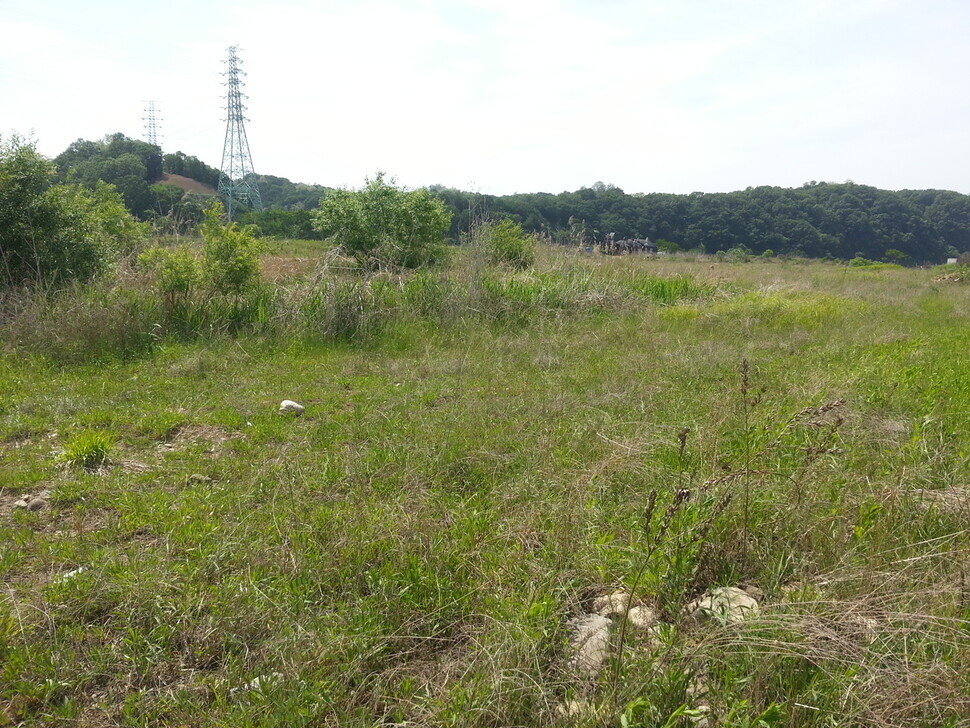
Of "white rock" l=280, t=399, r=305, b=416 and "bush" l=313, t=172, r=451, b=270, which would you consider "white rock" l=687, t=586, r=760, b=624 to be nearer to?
"white rock" l=280, t=399, r=305, b=416

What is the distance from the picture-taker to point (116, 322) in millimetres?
7305

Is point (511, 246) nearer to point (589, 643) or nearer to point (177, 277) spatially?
point (177, 277)

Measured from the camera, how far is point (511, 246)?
13.6 metres

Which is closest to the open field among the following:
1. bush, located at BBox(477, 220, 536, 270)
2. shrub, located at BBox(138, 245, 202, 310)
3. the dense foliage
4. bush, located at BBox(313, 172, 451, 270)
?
shrub, located at BBox(138, 245, 202, 310)

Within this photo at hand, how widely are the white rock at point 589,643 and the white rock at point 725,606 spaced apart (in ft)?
1.18

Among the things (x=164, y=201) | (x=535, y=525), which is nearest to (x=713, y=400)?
(x=535, y=525)

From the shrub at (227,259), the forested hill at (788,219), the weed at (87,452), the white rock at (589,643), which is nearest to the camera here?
the white rock at (589,643)

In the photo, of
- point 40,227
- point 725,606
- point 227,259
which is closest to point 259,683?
point 725,606

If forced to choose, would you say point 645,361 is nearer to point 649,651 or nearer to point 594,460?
point 594,460

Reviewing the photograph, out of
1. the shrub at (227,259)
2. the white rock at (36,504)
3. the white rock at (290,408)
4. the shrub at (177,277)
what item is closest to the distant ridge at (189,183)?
the shrub at (227,259)

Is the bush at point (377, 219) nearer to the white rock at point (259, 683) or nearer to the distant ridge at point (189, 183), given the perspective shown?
the white rock at point (259, 683)

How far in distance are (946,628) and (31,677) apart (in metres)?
3.23

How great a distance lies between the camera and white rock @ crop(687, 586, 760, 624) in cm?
223

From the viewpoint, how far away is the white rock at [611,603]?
2520 millimetres
